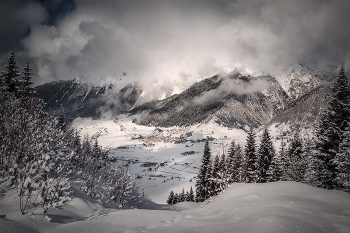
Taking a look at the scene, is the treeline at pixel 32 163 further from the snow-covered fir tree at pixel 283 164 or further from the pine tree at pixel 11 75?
the snow-covered fir tree at pixel 283 164

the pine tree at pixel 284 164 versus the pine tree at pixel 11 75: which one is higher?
the pine tree at pixel 11 75

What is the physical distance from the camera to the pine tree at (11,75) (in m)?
21.0

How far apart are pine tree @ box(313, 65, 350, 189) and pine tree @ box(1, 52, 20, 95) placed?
36090 millimetres

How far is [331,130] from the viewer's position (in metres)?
16.3

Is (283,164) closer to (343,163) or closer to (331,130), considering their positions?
(331,130)

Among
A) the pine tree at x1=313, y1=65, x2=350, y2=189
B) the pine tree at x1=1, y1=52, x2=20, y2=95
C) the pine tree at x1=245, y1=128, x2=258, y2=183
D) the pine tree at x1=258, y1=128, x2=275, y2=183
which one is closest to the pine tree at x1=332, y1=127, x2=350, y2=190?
the pine tree at x1=313, y1=65, x2=350, y2=189

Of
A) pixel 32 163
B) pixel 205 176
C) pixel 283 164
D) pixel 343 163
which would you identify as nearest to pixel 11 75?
pixel 32 163

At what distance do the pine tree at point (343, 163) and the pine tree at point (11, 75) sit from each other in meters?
36.2

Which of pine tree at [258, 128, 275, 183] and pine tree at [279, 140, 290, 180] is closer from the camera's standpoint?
pine tree at [279, 140, 290, 180]

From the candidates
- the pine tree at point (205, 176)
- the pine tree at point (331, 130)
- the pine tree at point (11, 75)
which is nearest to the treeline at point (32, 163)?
the pine tree at point (11, 75)

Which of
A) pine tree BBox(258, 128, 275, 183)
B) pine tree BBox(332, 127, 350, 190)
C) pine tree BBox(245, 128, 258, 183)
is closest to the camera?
pine tree BBox(332, 127, 350, 190)

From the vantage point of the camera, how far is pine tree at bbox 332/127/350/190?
533 inches

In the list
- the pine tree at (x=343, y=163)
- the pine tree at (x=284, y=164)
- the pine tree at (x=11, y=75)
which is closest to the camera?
the pine tree at (x=343, y=163)

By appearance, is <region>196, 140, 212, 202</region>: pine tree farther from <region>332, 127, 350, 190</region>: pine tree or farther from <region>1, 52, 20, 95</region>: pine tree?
<region>1, 52, 20, 95</region>: pine tree
